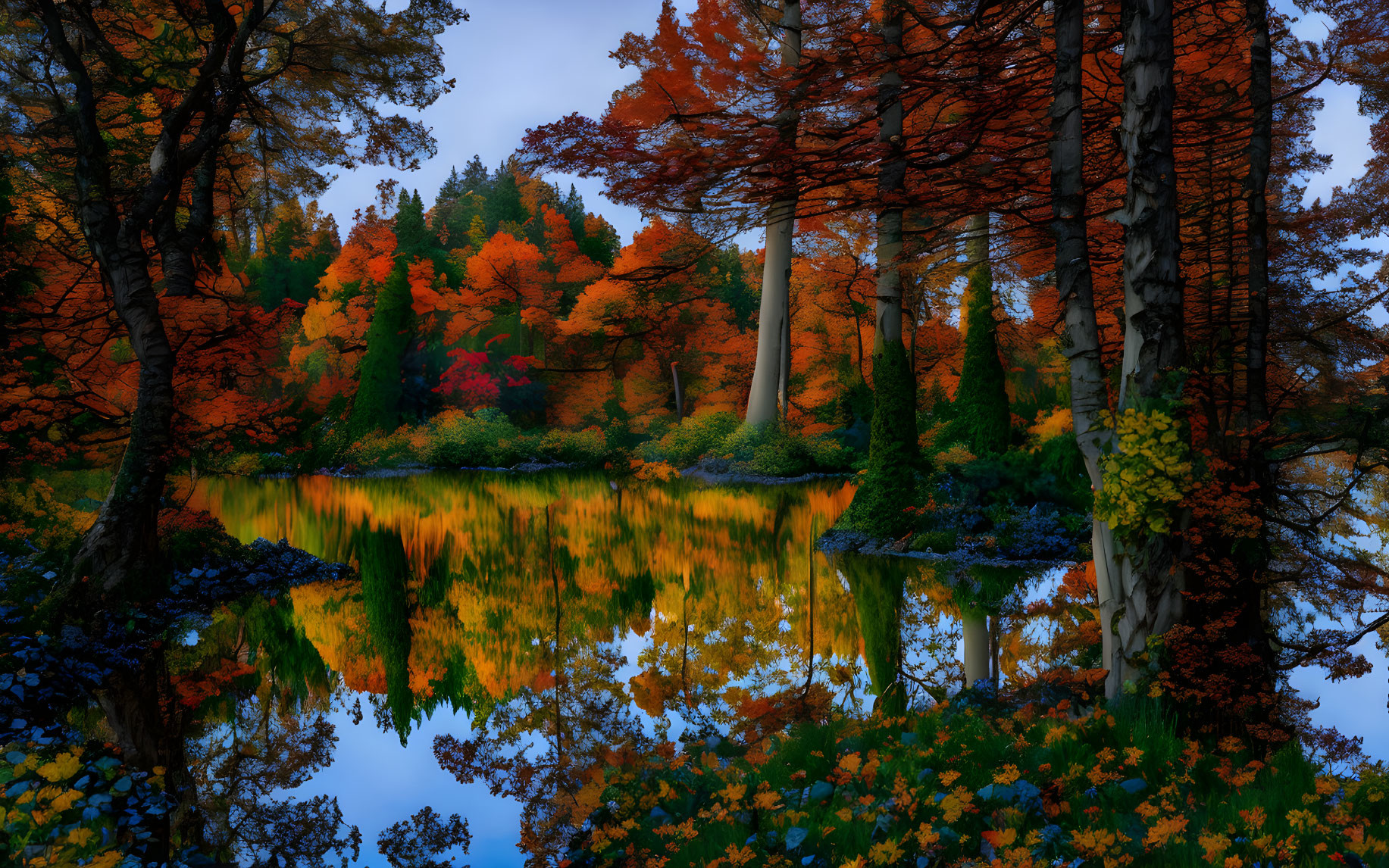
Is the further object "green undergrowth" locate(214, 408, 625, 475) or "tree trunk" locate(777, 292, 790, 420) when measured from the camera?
"green undergrowth" locate(214, 408, 625, 475)

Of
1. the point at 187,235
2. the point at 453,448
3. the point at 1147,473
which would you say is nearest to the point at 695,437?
the point at 453,448

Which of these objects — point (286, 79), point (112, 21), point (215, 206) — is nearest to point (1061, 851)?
point (112, 21)

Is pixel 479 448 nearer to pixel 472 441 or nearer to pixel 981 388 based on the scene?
pixel 472 441

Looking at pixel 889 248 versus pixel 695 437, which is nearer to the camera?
pixel 889 248

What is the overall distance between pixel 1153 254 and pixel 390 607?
28.0 feet

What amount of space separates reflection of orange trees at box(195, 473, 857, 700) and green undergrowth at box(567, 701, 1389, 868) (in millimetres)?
2248

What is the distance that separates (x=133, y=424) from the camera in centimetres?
855

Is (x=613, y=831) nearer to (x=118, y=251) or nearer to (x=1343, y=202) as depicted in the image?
(x=118, y=251)

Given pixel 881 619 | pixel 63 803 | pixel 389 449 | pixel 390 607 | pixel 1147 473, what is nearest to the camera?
pixel 63 803

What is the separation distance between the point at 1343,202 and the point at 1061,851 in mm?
10753

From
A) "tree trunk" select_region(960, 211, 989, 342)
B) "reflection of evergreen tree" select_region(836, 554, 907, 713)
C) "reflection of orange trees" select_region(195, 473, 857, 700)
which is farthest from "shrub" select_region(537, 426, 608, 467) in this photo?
"tree trunk" select_region(960, 211, 989, 342)

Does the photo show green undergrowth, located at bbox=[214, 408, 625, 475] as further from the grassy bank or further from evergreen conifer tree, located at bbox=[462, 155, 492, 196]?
evergreen conifer tree, located at bbox=[462, 155, 492, 196]

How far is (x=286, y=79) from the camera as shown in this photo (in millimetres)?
13500

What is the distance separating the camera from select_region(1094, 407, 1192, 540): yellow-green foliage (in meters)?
4.43
